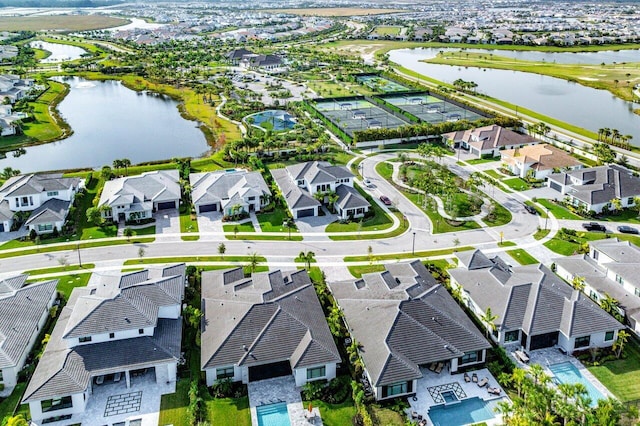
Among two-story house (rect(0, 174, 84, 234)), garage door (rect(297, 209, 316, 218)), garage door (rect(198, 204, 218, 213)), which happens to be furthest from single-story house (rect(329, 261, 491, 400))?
two-story house (rect(0, 174, 84, 234))

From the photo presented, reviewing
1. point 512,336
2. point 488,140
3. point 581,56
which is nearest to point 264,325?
point 512,336

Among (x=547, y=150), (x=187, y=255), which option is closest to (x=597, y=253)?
(x=547, y=150)

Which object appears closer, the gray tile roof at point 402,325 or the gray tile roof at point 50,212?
the gray tile roof at point 402,325

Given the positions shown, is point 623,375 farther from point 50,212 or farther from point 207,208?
point 50,212

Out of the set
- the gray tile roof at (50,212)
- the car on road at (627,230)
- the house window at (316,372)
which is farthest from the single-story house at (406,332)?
the gray tile roof at (50,212)

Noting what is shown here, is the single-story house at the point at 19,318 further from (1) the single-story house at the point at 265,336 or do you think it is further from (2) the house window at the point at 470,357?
(2) the house window at the point at 470,357

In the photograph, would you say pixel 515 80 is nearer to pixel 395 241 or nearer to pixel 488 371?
pixel 395 241
